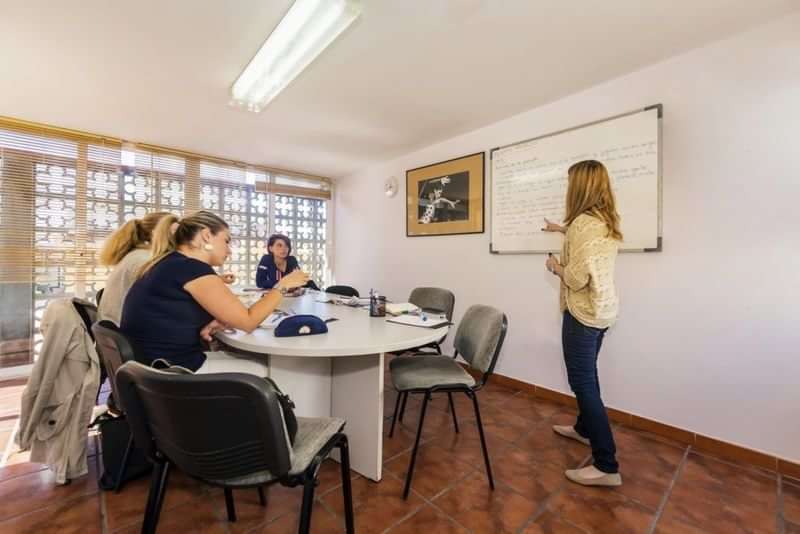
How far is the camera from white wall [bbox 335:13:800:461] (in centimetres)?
174

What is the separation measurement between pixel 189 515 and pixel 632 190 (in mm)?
2954

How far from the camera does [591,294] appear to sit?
161 centimetres

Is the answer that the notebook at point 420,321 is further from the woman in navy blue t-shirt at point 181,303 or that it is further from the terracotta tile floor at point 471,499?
the terracotta tile floor at point 471,499

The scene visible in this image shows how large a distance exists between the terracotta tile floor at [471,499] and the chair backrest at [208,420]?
2.43ft

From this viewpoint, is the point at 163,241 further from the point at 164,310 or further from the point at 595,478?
the point at 595,478

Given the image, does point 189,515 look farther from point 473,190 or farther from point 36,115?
point 36,115

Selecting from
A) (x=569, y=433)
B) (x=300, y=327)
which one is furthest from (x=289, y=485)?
(x=569, y=433)

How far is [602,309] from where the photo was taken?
5.30ft

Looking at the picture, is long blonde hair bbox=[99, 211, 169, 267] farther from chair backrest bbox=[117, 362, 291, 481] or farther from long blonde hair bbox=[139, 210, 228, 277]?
chair backrest bbox=[117, 362, 291, 481]

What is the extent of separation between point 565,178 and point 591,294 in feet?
4.10

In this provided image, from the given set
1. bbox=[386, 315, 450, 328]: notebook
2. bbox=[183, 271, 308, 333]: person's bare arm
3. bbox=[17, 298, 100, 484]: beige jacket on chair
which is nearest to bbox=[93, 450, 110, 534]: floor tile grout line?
bbox=[17, 298, 100, 484]: beige jacket on chair

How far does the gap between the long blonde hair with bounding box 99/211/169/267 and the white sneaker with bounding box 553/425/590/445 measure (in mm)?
2662

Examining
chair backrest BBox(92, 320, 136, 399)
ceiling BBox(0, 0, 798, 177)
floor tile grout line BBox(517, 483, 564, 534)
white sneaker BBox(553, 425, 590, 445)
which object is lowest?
floor tile grout line BBox(517, 483, 564, 534)

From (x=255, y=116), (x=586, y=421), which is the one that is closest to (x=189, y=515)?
(x=586, y=421)
